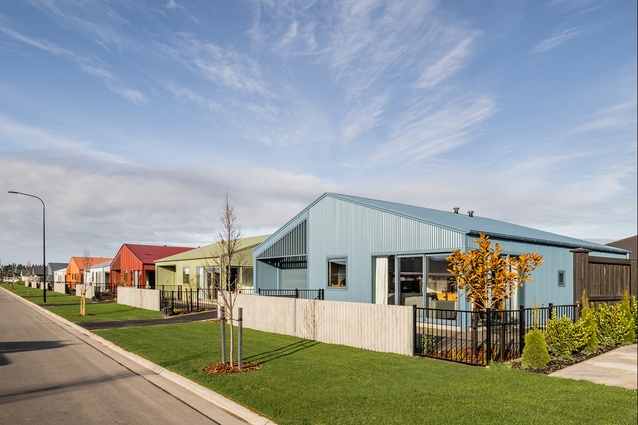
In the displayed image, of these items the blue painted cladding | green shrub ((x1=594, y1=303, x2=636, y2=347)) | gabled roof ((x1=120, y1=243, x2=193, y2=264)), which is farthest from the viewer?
gabled roof ((x1=120, y1=243, x2=193, y2=264))

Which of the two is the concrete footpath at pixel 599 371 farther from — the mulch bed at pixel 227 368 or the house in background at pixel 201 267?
the house in background at pixel 201 267

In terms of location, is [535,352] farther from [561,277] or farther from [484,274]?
[561,277]

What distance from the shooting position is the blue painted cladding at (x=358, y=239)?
18.6 meters

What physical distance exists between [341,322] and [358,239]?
6895 mm

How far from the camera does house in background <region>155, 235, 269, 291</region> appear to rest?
36031mm

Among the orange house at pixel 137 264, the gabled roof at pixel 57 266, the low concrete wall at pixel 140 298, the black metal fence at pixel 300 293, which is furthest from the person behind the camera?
the gabled roof at pixel 57 266

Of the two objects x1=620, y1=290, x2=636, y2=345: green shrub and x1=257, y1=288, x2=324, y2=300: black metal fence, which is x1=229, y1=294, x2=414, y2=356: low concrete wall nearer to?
x1=257, y1=288, x2=324, y2=300: black metal fence

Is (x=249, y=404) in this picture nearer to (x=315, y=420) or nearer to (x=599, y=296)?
(x=315, y=420)

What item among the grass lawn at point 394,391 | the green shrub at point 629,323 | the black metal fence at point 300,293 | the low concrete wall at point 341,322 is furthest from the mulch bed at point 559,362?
the black metal fence at point 300,293

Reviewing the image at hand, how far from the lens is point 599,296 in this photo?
1398cm

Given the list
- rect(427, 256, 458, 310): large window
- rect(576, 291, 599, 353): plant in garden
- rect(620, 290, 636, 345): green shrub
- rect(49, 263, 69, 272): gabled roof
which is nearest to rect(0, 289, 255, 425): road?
rect(576, 291, 599, 353): plant in garden

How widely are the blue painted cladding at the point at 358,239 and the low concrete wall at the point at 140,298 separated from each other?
11167mm

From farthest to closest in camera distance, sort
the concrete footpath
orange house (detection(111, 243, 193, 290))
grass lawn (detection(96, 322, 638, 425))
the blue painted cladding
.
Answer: orange house (detection(111, 243, 193, 290)), the blue painted cladding, the concrete footpath, grass lawn (detection(96, 322, 638, 425))

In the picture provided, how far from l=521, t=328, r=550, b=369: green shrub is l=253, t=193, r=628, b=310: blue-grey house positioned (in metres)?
5.96
